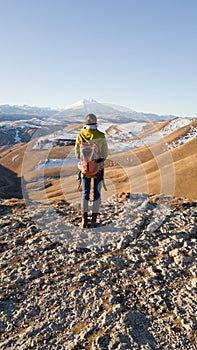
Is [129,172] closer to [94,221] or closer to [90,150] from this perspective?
[94,221]

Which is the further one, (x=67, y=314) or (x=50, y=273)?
(x=50, y=273)

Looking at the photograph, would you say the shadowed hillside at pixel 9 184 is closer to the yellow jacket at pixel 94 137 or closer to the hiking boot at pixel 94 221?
the hiking boot at pixel 94 221

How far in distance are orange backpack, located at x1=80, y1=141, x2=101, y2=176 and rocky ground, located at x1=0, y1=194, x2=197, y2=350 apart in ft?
6.21

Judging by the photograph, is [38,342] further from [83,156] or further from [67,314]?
[83,156]

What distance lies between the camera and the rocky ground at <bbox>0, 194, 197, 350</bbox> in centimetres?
520

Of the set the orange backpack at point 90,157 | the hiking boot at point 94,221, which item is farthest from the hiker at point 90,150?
the hiking boot at point 94,221

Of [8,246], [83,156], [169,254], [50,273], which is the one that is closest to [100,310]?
[50,273]

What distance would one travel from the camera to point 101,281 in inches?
261

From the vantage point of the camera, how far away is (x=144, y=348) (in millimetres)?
4887

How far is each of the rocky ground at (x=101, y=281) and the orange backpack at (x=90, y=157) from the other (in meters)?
1.89

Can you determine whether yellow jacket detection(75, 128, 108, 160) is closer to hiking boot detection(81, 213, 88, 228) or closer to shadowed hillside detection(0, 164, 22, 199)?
hiking boot detection(81, 213, 88, 228)

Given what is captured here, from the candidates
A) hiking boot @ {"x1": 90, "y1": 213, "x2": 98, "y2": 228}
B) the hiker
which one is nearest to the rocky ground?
hiking boot @ {"x1": 90, "y1": 213, "x2": 98, "y2": 228}

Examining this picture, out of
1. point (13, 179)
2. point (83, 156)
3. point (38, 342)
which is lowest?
point (13, 179)

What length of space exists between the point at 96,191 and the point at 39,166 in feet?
314
